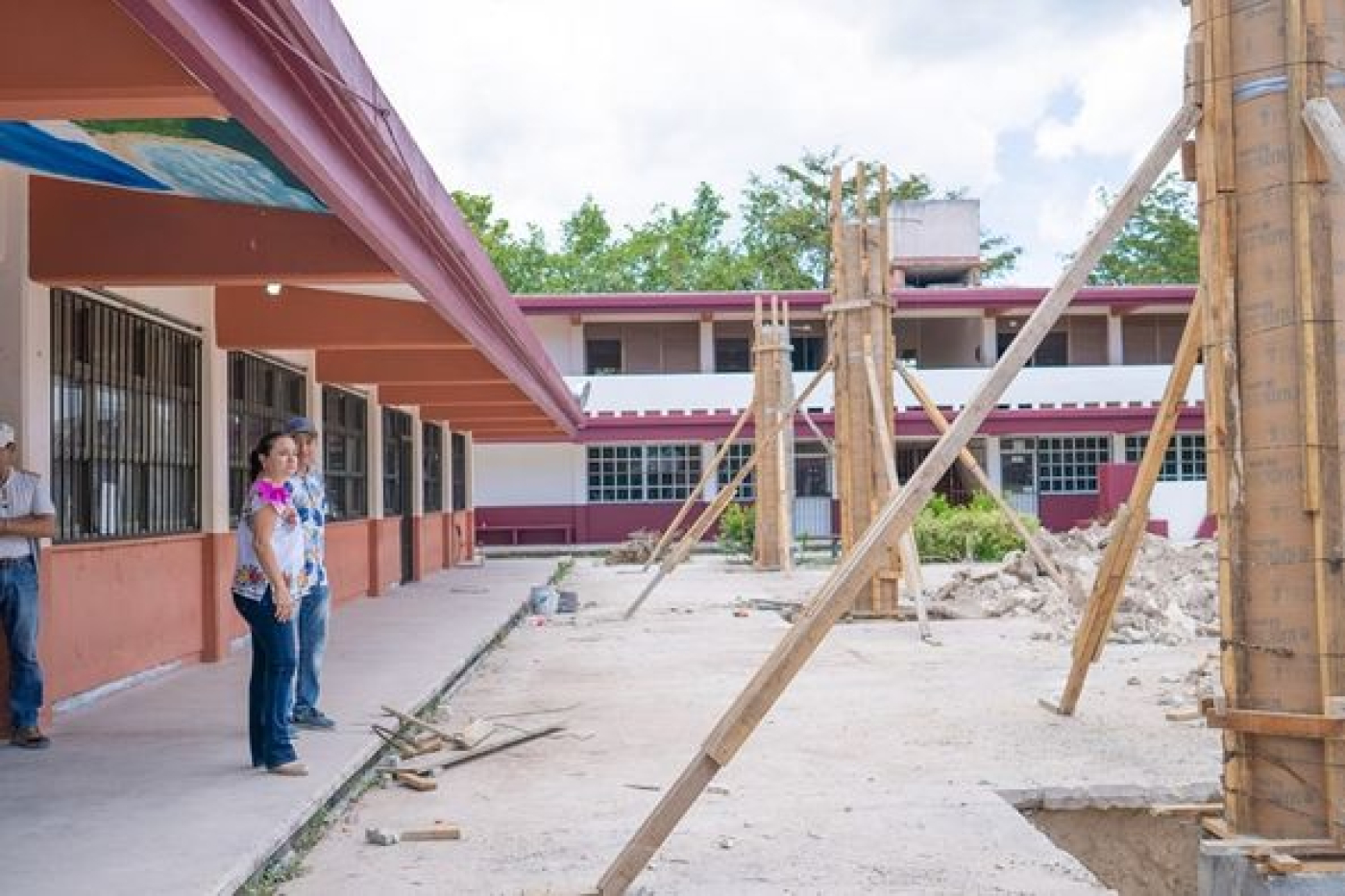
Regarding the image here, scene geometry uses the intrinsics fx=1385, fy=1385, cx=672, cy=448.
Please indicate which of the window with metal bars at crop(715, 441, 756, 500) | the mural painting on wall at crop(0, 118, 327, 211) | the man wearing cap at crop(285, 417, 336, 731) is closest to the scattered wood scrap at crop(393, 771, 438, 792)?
the man wearing cap at crop(285, 417, 336, 731)

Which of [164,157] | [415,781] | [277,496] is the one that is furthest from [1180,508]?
[164,157]

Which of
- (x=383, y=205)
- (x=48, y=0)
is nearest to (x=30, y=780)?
(x=383, y=205)

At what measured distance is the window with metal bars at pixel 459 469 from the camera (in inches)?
988

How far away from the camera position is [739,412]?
30922 millimetres

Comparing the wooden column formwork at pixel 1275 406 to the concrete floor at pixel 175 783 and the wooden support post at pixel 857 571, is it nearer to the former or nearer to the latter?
the wooden support post at pixel 857 571

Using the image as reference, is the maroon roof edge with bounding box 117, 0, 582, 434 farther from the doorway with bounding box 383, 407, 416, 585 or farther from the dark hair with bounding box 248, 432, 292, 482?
the doorway with bounding box 383, 407, 416, 585

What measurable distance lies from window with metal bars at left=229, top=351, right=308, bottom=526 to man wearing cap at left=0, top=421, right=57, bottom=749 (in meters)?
3.85

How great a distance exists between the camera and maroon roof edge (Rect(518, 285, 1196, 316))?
1216 inches

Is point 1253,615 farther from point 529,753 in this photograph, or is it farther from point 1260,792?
point 529,753

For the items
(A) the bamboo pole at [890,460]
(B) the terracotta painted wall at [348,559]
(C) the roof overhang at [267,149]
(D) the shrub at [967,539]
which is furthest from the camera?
(D) the shrub at [967,539]

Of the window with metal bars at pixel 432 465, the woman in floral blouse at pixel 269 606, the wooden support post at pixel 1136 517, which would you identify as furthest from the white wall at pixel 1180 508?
the woman in floral blouse at pixel 269 606

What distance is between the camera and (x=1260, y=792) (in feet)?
14.7

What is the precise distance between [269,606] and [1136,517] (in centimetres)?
410

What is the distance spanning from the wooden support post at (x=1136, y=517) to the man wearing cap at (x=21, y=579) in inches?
208
